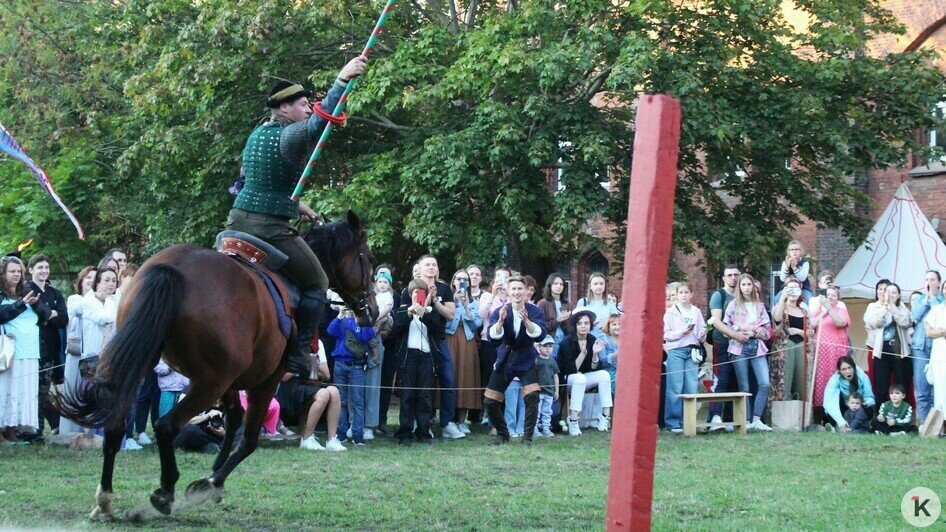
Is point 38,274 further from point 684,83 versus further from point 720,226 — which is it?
point 720,226

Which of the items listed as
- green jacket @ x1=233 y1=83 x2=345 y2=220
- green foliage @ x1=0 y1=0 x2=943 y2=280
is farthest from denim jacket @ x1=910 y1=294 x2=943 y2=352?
green jacket @ x1=233 y1=83 x2=345 y2=220

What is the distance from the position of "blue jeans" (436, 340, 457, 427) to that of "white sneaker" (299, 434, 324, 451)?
2030mm

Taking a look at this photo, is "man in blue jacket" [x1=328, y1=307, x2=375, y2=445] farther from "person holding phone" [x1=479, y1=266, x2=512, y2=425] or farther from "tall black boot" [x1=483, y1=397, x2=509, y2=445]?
"person holding phone" [x1=479, y1=266, x2=512, y2=425]

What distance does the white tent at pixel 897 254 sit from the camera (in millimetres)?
22594

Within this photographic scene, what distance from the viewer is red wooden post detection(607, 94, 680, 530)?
3.82 metres

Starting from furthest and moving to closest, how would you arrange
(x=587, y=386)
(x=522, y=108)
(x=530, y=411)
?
(x=522, y=108) < (x=587, y=386) < (x=530, y=411)

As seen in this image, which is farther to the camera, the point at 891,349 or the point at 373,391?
the point at 891,349

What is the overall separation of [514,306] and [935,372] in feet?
18.9

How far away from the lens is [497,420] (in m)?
13.7

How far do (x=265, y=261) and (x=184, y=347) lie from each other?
105 cm

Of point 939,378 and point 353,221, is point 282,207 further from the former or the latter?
point 939,378

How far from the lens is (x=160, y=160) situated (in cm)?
2397

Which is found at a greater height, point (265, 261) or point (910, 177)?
point (910, 177)

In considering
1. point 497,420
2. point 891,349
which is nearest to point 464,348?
point 497,420
